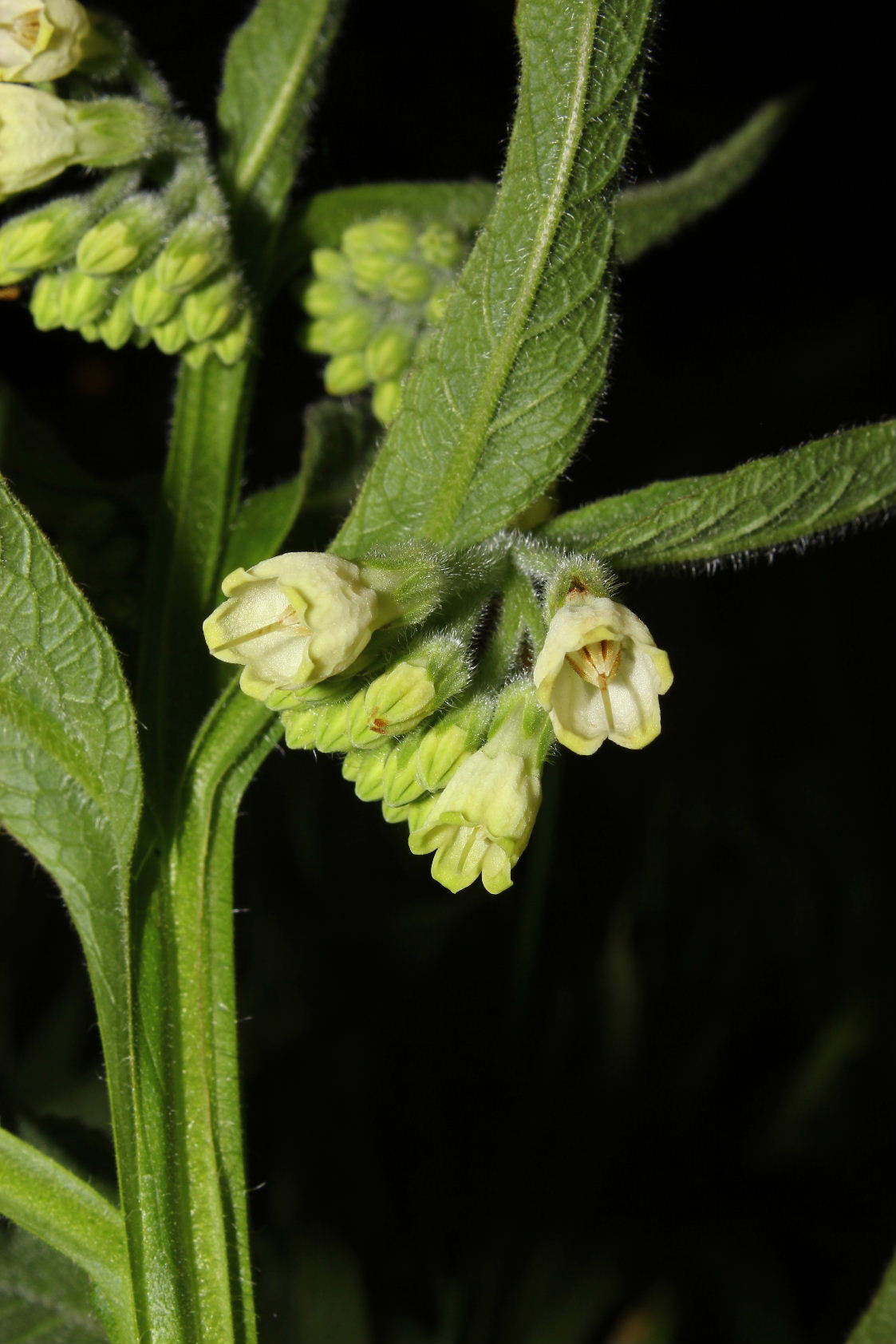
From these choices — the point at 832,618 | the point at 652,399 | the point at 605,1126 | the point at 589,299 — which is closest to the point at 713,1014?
the point at 605,1126

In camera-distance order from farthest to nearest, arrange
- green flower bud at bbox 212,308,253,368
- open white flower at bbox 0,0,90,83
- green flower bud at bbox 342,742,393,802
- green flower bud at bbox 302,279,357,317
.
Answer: green flower bud at bbox 302,279,357,317 < green flower bud at bbox 212,308,253,368 < open white flower at bbox 0,0,90,83 < green flower bud at bbox 342,742,393,802

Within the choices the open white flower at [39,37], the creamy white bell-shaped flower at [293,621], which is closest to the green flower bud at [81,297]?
the open white flower at [39,37]

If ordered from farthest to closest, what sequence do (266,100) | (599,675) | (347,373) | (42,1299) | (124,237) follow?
(347,373), (266,100), (42,1299), (124,237), (599,675)

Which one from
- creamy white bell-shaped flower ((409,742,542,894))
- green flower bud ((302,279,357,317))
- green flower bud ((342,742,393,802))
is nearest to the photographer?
creamy white bell-shaped flower ((409,742,542,894))

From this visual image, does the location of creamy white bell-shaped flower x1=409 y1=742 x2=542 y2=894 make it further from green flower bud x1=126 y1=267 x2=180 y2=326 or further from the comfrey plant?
green flower bud x1=126 y1=267 x2=180 y2=326

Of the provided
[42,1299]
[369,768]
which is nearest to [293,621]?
[369,768]

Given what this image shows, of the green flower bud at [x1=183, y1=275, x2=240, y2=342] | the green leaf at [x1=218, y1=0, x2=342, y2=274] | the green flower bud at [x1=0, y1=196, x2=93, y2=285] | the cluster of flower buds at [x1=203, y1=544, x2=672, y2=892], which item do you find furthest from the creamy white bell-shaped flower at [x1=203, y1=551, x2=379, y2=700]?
the green leaf at [x1=218, y1=0, x2=342, y2=274]

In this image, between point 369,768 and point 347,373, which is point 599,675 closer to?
point 369,768

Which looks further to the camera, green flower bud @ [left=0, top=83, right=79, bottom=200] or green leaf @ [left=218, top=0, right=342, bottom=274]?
green leaf @ [left=218, top=0, right=342, bottom=274]
